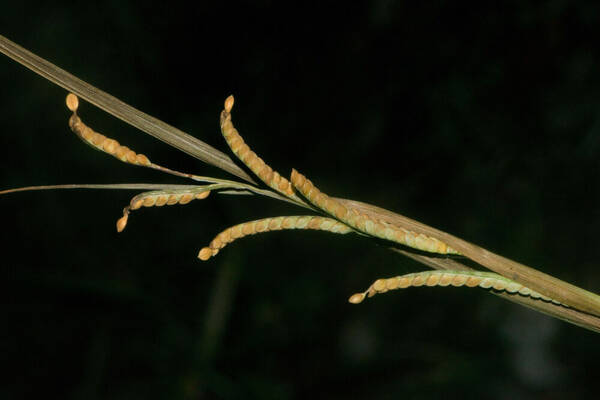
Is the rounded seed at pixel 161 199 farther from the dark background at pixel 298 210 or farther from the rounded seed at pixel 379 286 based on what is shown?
the dark background at pixel 298 210

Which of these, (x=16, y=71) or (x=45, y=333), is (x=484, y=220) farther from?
(x=16, y=71)

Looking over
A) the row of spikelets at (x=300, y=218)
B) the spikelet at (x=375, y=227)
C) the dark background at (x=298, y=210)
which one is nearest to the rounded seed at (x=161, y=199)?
the row of spikelets at (x=300, y=218)

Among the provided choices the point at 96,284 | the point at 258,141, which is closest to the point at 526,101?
the point at 258,141

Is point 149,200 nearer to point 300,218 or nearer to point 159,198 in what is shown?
point 159,198

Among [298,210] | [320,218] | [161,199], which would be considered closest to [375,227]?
[320,218]

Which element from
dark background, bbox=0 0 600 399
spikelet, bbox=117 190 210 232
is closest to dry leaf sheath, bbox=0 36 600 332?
spikelet, bbox=117 190 210 232

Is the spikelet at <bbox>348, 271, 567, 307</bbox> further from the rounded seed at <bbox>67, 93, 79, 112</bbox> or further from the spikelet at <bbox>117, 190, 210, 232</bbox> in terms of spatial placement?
the rounded seed at <bbox>67, 93, 79, 112</bbox>
